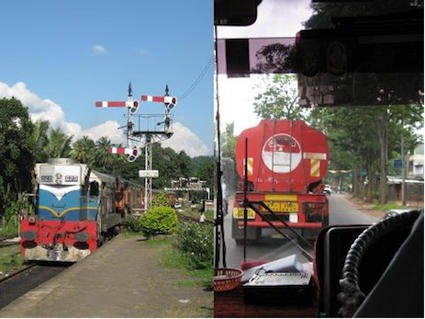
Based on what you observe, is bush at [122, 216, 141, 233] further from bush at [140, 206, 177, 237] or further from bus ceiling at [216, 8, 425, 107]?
bus ceiling at [216, 8, 425, 107]

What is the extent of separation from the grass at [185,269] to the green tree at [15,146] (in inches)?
155

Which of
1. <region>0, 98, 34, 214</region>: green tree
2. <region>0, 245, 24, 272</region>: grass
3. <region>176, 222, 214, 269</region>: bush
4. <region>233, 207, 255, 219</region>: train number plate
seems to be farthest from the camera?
<region>0, 98, 34, 214</region>: green tree

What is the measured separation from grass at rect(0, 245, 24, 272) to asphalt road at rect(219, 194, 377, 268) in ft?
33.7

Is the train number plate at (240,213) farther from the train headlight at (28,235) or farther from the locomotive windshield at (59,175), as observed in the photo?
the train headlight at (28,235)

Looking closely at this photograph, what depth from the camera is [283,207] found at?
123 centimetres

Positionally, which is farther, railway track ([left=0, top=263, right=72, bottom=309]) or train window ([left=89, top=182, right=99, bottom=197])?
train window ([left=89, top=182, right=99, bottom=197])

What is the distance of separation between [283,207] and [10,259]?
11402mm

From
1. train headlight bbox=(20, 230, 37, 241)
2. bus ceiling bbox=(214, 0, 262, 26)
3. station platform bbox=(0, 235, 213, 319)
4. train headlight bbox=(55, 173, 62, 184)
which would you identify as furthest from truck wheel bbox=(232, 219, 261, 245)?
train headlight bbox=(20, 230, 37, 241)

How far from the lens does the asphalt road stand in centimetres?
121

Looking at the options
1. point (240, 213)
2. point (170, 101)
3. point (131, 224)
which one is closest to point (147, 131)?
point (170, 101)

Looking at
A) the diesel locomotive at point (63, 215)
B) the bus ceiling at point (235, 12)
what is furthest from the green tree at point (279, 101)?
the diesel locomotive at point (63, 215)

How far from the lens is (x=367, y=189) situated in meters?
1.22

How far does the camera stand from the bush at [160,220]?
509 inches

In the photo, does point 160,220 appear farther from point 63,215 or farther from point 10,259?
point 10,259
